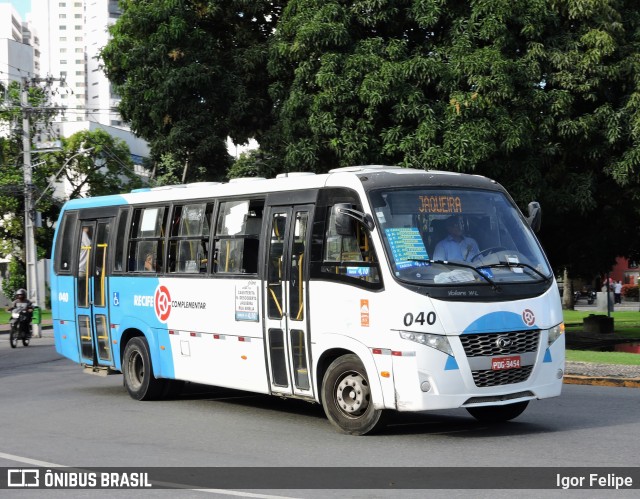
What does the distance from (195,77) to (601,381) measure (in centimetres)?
1333

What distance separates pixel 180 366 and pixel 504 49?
474 inches

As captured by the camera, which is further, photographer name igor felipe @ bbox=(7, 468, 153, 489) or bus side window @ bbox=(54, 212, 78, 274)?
bus side window @ bbox=(54, 212, 78, 274)

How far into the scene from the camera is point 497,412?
12.1m

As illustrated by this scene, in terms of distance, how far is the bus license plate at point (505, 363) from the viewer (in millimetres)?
10703

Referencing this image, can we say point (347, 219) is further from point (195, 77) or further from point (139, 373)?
point (195, 77)

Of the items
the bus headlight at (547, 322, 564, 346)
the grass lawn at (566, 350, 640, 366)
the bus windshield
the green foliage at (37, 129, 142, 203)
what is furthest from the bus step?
the green foliage at (37, 129, 142, 203)

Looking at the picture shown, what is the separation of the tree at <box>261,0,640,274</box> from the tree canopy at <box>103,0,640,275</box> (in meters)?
0.03

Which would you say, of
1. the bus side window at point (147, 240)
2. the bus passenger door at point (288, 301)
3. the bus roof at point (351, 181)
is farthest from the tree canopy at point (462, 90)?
the bus passenger door at point (288, 301)

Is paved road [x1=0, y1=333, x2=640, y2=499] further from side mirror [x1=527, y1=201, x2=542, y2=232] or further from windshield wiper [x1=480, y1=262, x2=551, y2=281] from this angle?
side mirror [x1=527, y1=201, x2=542, y2=232]

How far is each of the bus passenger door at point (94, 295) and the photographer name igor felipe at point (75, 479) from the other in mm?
6834

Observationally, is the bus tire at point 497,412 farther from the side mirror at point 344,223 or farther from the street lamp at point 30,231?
the street lamp at point 30,231

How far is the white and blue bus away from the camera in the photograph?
10594 mm

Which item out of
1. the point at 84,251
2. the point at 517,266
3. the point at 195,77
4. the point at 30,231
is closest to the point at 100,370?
the point at 84,251
